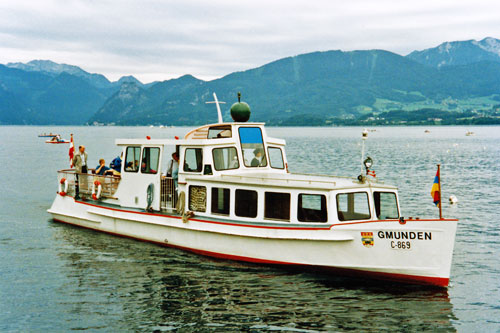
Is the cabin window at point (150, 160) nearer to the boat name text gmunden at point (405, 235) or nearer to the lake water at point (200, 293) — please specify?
the lake water at point (200, 293)

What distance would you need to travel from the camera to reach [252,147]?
21859 mm

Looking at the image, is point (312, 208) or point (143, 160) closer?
point (312, 208)

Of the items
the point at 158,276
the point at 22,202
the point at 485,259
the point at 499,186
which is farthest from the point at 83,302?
the point at 499,186

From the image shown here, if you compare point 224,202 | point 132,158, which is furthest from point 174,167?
point 224,202

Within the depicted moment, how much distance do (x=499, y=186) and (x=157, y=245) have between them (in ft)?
117

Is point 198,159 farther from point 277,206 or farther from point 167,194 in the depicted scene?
point 277,206

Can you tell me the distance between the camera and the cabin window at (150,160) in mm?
22391

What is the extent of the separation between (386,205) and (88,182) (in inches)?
621

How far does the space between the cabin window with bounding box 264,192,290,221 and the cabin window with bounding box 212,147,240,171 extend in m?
3.10

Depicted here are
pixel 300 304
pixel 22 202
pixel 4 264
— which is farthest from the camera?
pixel 22 202

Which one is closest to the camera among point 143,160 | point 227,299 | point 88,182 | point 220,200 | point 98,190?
point 227,299

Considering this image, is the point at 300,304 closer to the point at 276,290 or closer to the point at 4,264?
the point at 276,290

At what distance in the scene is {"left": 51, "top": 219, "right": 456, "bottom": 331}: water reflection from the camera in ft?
48.4

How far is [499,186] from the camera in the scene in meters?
46.0
